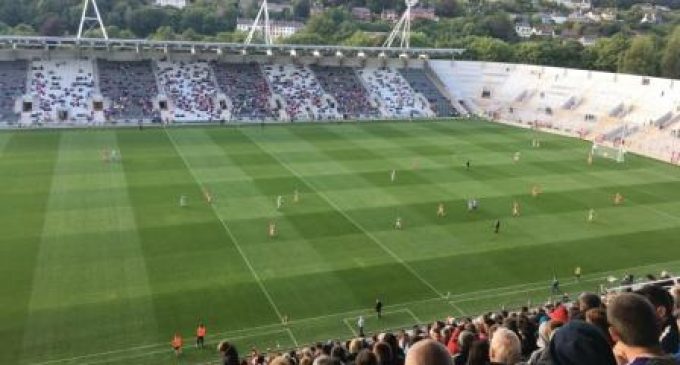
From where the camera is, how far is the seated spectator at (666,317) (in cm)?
677

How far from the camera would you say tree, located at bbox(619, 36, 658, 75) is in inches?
3199

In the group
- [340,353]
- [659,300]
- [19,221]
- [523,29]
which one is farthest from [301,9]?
[659,300]

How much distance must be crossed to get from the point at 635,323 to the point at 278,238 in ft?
85.5

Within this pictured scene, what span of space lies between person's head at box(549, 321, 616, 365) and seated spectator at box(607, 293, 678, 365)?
17 cm

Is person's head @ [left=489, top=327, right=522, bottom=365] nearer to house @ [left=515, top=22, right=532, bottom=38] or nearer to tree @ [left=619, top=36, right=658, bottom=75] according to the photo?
tree @ [left=619, top=36, right=658, bottom=75]

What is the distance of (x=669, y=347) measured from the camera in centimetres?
721

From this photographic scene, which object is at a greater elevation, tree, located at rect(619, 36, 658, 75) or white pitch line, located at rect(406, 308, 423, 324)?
tree, located at rect(619, 36, 658, 75)

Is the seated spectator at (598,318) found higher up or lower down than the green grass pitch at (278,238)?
higher up

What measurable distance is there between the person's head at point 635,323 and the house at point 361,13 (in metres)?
153

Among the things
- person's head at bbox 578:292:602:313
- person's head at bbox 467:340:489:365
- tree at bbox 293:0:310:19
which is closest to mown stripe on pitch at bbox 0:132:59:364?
person's head at bbox 467:340:489:365

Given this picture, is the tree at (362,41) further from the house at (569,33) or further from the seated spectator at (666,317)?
the seated spectator at (666,317)

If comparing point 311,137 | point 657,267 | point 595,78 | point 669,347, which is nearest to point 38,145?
point 311,137

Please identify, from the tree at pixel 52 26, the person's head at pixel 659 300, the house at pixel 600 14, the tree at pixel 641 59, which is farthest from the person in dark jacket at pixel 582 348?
the house at pixel 600 14

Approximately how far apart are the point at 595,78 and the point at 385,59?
23.2 meters
